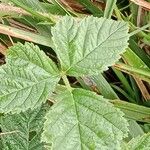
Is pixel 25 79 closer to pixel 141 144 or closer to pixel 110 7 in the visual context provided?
pixel 141 144

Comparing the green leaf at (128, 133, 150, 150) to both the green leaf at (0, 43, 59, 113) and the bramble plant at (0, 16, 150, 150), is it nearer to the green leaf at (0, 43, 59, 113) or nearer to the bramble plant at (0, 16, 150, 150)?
the bramble plant at (0, 16, 150, 150)

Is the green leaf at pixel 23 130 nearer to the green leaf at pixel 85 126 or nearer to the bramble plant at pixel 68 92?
the bramble plant at pixel 68 92

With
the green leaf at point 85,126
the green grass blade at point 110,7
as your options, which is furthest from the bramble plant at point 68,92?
the green grass blade at point 110,7

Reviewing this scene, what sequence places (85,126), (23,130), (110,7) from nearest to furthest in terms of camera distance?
1. (85,126)
2. (23,130)
3. (110,7)

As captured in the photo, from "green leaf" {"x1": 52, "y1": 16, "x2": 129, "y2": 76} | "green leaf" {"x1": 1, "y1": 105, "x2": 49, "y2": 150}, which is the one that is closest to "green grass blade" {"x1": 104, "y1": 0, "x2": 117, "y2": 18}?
"green leaf" {"x1": 52, "y1": 16, "x2": 129, "y2": 76}

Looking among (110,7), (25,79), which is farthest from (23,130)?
(110,7)

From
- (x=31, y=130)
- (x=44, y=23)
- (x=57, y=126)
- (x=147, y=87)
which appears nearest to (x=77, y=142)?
(x=57, y=126)

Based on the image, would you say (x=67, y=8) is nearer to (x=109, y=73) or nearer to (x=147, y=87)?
(x=109, y=73)
